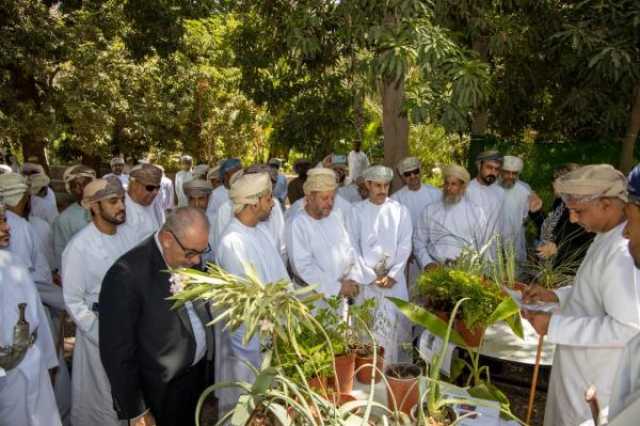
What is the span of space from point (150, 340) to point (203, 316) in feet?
0.98

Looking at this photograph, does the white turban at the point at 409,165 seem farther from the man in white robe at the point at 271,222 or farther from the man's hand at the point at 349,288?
the man's hand at the point at 349,288

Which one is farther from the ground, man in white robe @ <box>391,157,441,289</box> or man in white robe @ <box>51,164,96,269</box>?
man in white robe @ <box>391,157,441,289</box>

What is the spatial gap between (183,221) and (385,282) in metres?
2.59

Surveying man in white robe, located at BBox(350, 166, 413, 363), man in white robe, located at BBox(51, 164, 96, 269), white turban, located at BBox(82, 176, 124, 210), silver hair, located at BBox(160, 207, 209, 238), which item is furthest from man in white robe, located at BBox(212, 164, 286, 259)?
silver hair, located at BBox(160, 207, 209, 238)

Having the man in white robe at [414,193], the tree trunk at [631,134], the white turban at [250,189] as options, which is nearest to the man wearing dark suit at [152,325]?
the white turban at [250,189]

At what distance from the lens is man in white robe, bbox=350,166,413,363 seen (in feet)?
15.5

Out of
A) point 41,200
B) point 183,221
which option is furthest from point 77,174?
point 183,221

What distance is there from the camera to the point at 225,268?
3291mm

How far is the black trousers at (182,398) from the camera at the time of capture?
2.67 m

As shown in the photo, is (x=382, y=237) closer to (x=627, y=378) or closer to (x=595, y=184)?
(x=595, y=184)

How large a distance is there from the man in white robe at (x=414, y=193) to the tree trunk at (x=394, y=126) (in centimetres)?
71

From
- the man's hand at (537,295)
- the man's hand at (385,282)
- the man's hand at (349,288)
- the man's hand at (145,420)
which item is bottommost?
the man's hand at (145,420)

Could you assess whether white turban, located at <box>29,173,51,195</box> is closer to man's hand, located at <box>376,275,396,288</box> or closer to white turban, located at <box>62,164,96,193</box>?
white turban, located at <box>62,164,96,193</box>

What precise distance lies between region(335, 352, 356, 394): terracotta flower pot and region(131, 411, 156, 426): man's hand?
1.05 meters
